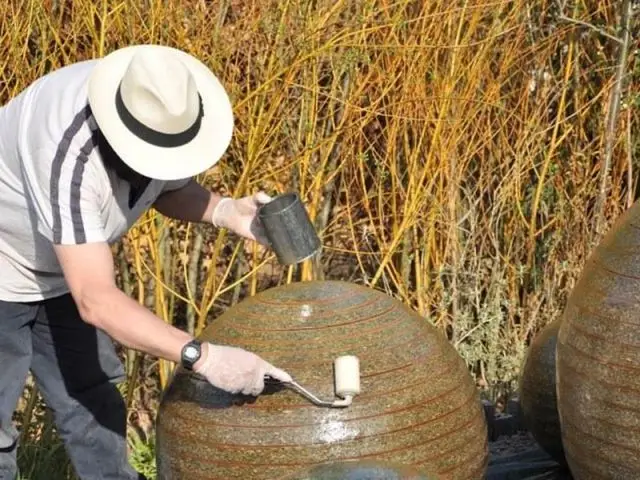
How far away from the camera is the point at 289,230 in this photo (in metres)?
4.19

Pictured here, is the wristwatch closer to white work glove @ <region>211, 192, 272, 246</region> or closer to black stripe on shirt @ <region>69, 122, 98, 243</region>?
black stripe on shirt @ <region>69, 122, 98, 243</region>

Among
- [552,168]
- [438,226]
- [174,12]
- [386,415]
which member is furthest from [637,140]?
[386,415]

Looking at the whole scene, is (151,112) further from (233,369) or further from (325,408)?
(325,408)

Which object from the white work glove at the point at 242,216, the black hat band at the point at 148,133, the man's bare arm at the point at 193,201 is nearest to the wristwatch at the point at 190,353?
the black hat band at the point at 148,133

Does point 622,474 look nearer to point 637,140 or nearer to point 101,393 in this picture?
point 101,393

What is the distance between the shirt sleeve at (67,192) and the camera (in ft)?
12.6

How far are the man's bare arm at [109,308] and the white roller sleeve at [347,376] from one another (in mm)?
384

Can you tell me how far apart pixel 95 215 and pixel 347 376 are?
87 cm

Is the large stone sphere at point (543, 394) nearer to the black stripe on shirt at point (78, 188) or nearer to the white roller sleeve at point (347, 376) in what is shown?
the white roller sleeve at point (347, 376)

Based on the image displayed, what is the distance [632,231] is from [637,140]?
346 cm

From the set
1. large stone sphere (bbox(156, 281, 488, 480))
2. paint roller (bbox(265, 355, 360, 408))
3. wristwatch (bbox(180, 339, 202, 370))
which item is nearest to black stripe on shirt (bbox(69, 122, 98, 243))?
wristwatch (bbox(180, 339, 202, 370))

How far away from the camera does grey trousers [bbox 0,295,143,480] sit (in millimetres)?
4637

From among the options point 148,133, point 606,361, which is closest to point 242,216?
point 148,133

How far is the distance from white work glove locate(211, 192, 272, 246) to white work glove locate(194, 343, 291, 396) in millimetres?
806
